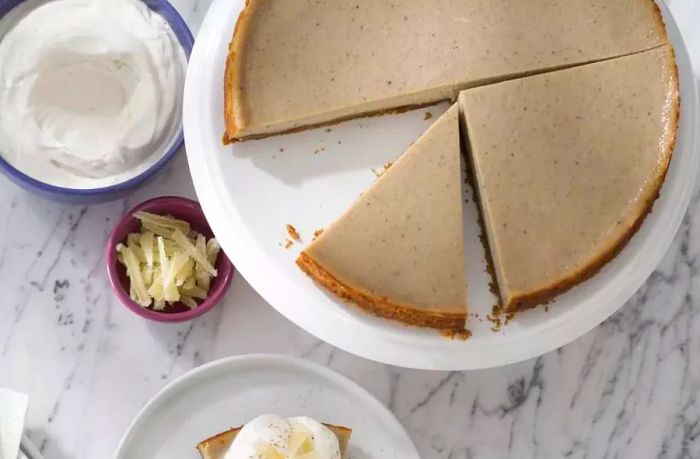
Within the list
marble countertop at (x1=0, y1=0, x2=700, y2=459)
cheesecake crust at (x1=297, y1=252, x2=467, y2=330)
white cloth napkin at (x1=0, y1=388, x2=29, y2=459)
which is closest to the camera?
cheesecake crust at (x1=297, y1=252, x2=467, y2=330)

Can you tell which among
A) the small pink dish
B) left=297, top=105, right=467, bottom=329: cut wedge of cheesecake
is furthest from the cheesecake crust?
the small pink dish

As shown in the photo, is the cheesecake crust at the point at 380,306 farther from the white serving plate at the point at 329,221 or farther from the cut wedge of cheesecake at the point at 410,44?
the cut wedge of cheesecake at the point at 410,44

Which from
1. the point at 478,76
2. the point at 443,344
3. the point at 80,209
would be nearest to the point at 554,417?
the point at 443,344

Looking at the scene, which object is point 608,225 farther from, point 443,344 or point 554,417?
point 554,417

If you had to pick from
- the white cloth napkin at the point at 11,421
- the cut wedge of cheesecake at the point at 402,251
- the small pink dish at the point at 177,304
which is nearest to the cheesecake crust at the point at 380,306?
the cut wedge of cheesecake at the point at 402,251

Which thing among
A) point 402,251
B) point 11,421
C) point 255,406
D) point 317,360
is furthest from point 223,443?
point 402,251

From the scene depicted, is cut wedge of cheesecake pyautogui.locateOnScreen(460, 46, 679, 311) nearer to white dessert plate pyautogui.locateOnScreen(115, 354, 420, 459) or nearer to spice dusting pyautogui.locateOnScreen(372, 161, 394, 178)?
spice dusting pyautogui.locateOnScreen(372, 161, 394, 178)
